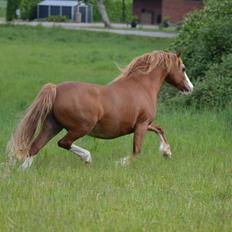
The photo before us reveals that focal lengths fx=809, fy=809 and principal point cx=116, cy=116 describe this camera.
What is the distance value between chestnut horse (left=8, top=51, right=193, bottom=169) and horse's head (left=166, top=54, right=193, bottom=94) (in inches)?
1.1

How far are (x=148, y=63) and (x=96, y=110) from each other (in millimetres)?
1365

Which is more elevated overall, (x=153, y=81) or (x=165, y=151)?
Result: (x=153, y=81)

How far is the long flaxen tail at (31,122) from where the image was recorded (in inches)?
362

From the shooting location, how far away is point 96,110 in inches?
372

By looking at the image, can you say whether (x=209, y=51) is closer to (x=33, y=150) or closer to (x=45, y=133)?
(x=45, y=133)

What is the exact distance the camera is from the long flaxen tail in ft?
30.1

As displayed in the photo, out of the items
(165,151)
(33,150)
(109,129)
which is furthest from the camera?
(165,151)

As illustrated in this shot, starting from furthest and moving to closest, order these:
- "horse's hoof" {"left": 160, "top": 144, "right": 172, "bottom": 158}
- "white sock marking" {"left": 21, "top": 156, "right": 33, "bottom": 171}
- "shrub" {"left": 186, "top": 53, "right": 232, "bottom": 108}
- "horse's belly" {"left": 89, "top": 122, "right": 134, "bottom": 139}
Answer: "shrub" {"left": 186, "top": 53, "right": 232, "bottom": 108} → "horse's hoof" {"left": 160, "top": 144, "right": 172, "bottom": 158} → "horse's belly" {"left": 89, "top": 122, "right": 134, "bottom": 139} → "white sock marking" {"left": 21, "top": 156, "right": 33, "bottom": 171}

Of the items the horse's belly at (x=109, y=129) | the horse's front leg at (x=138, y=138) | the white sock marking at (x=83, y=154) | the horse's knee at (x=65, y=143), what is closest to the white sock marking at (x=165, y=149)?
the horse's front leg at (x=138, y=138)

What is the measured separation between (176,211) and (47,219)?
3.76ft

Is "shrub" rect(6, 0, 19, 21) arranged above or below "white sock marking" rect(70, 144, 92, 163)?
below

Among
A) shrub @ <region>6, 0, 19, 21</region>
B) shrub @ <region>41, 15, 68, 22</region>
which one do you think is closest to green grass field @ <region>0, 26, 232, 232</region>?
shrub @ <region>6, 0, 19, 21</region>

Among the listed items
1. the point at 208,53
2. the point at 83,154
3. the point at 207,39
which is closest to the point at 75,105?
the point at 83,154

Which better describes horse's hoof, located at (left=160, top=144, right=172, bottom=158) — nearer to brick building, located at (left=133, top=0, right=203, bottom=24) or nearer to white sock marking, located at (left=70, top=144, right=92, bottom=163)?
white sock marking, located at (left=70, top=144, right=92, bottom=163)
